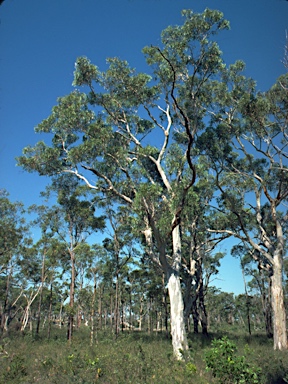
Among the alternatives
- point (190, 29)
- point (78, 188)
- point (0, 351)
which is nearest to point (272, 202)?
point (190, 29)

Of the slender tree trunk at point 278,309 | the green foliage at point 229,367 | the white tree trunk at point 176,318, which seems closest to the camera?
the green foliage at point 229,367

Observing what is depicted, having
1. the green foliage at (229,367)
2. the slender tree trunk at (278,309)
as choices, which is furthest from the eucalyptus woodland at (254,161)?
the green foliage at (229,367)

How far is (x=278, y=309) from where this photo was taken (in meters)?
16.8

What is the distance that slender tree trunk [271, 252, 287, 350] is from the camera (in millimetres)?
16091

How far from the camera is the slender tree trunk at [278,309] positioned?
16091 millimetres

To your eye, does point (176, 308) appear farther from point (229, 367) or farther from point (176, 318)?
point (229, 367)

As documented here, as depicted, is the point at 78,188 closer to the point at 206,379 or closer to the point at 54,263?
the point at 54,263

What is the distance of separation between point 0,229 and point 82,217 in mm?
7785

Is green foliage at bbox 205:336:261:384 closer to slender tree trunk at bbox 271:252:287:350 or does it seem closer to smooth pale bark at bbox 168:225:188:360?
smooth pale bark at bbox 168:225:188:360

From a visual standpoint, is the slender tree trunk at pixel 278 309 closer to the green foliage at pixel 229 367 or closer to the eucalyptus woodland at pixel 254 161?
the eucalyptus woodland at pixel 254 161

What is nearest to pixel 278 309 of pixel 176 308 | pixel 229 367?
pixel 176 308

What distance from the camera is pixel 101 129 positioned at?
15.6m

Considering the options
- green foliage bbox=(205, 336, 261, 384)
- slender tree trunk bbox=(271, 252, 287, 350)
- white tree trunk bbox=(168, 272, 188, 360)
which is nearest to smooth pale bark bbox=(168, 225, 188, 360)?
white tree trunk bbox=(168, 272, 188, 360)

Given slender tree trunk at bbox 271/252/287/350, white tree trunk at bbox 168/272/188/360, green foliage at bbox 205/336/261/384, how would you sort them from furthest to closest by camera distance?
slender tree trunk at bbox 271/252/287/350 < white tree trunk at bbox 168/272/188/360 < green foliage at bbox 205/336/261/384
